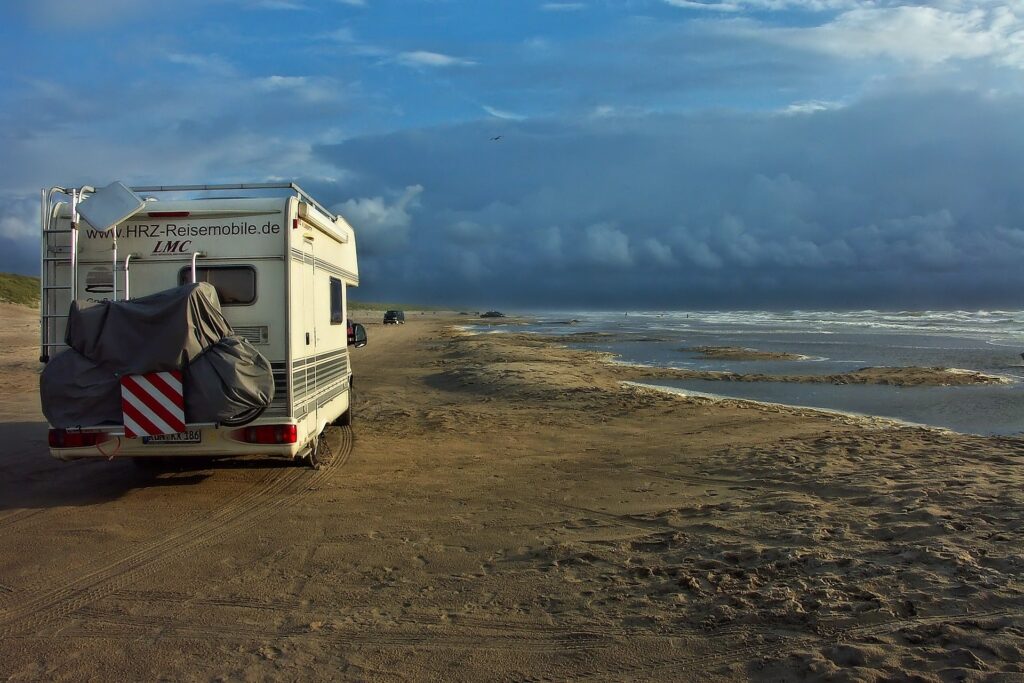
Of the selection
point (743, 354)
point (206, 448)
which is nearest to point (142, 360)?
point (206, 448)

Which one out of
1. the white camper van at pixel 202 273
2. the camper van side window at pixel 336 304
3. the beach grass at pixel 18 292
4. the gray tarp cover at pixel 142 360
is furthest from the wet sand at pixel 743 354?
the beach grass at pixel 18 292

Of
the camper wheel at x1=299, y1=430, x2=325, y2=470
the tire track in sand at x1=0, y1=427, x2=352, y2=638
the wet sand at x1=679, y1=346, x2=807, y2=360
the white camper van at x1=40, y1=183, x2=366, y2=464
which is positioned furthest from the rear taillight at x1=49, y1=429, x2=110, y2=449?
the wet sand at x1=679, y1=346, x2=807, y2=360

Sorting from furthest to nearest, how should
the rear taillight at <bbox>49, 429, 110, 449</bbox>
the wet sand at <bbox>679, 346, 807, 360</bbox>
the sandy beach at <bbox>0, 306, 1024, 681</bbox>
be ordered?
the wet sand at <bbox>679, 346, 807, 360</bbox>, the rear taillight at <bbox>49, 429, 110, 449</bbox>, the sandy beach at <bbox>0, 306, 1024, 681</bbox>

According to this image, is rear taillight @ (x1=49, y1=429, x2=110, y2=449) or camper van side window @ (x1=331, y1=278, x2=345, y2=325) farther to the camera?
camper van side window @ (x1=331, y1=278, x2=345, y2=325)

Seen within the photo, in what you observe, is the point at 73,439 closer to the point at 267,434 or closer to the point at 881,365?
the point at 267,434

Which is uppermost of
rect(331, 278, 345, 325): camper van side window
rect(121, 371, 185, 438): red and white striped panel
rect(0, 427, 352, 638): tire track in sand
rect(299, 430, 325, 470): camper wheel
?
rect(331, 278, 345, 325): camper van side window

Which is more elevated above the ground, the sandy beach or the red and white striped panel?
the red and white striped panel

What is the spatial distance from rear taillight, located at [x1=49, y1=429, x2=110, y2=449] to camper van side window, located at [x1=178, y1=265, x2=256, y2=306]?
1.68 meters

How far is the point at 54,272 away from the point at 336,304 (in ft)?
11.5

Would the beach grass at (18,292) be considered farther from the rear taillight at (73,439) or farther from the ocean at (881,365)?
the rear taillight at (73,439)

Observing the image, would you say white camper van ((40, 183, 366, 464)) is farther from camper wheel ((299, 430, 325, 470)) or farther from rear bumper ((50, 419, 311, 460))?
camper wheel ((299, 430, 325, 470))

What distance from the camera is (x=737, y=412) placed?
13914mm

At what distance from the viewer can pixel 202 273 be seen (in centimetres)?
748

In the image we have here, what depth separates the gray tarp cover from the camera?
6.45 meters
